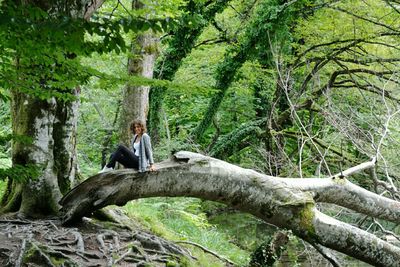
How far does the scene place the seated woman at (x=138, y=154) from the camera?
6.30m

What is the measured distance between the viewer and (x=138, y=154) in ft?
22.0

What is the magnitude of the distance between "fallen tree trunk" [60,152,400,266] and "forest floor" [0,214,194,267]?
0.37 metres

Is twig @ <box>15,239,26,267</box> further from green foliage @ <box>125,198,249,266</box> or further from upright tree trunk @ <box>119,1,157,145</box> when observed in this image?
upright tree trunk @ <box>119,1,157,145</box>

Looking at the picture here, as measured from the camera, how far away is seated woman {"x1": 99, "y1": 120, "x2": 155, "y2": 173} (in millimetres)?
6297

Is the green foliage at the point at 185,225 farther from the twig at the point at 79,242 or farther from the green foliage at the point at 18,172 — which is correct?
the green foliage at the point at 18,172

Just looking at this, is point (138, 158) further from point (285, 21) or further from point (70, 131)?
point (285, 21)

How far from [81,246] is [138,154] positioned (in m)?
1.64

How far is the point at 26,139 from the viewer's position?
17.2 ft

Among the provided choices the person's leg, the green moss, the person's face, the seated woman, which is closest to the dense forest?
the green moss

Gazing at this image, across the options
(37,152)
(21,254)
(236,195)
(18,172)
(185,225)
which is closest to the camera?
(21,254)

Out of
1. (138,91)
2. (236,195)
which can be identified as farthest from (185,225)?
(236,195)

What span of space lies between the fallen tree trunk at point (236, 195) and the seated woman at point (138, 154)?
155 millimetres

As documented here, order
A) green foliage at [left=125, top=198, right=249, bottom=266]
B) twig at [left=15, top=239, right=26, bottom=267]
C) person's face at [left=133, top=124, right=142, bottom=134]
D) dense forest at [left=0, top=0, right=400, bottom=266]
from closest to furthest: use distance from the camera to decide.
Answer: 1. dense forest at [left=0, top=0, right=400, bottom=266]
2. twig at [left=15, top=239, right=26, bottom=267]
3. person's face at [left=133, top=124, right=142, bottom=134]
4. green foliage at [left=125, top=198, right=249, bottom=266]

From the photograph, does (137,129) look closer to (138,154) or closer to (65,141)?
Answer: (138,154)
